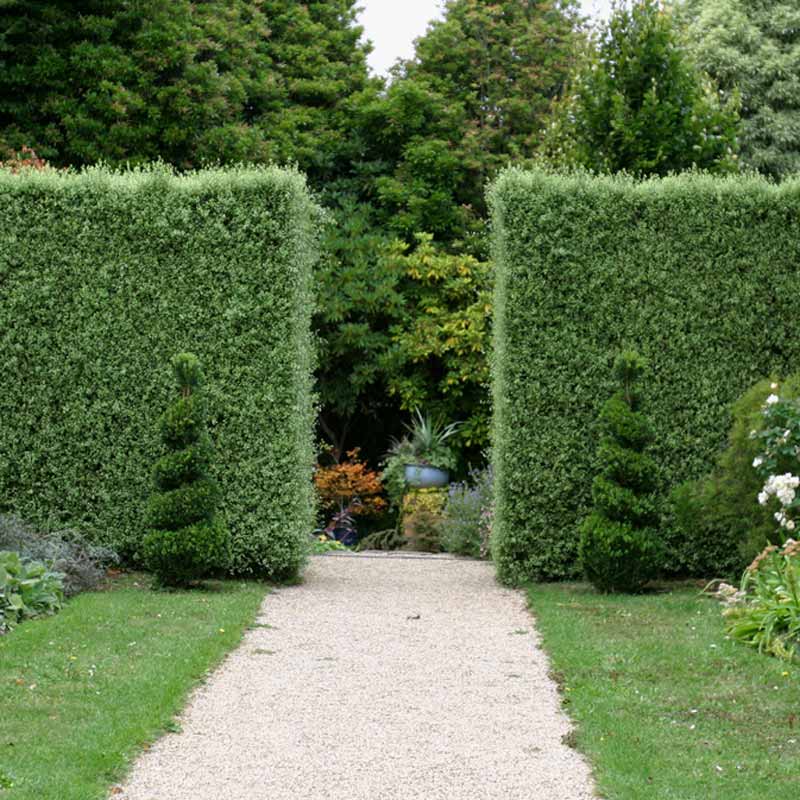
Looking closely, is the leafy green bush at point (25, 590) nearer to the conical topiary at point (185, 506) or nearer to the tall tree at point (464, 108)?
the conical topiary at point (185, 506)

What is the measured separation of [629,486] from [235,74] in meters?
11.6

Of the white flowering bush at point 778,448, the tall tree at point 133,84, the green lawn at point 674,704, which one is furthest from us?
the tall tree at point 133,84

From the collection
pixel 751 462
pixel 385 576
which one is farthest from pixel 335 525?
pixel 751 462

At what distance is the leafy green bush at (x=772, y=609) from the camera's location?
7.54 meters

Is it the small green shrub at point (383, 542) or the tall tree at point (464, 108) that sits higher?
the tall tree at point (464, 108)

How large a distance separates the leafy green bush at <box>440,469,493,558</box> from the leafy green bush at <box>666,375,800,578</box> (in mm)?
3187

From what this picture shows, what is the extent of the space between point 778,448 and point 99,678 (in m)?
5.45

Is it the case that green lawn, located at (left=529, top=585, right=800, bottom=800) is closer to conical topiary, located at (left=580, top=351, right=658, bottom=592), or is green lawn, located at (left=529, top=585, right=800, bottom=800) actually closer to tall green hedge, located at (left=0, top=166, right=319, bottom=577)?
→ conical topiary, located at (left=580, top=351, right=658, bottom=592)

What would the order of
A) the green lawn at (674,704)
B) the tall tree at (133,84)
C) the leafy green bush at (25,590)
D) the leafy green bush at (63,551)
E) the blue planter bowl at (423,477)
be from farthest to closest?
1. the tall tree at (133,84)
2. the blue planter bowl at (423,477)
3. the leafy green bush at (63,551)
4. the leafy green bush at (25,590)
5. the green lawn at (674,704)

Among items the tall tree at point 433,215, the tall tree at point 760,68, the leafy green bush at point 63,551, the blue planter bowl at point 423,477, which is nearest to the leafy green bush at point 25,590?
the leafy green bush at point 63,551

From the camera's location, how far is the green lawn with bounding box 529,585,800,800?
5062 millimetres

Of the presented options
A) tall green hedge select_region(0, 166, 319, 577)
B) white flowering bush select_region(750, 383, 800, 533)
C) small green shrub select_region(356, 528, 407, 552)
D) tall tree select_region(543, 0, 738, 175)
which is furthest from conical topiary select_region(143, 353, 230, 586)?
small green shrub select_region(356, 528, 407, 552)

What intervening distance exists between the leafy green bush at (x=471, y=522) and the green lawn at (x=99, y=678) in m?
4.38

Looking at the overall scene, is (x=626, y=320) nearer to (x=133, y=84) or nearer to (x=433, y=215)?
(x=433, y=215)
